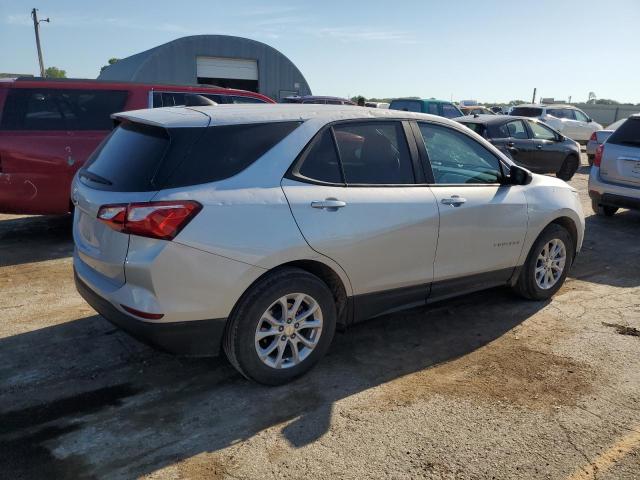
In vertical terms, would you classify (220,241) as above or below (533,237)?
above

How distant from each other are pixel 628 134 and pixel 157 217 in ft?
25.4

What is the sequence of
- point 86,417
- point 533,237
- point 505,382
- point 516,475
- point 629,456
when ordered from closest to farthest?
point 516,475 → point 629,456 → point 86,417 → point 505,382 → point 533,237

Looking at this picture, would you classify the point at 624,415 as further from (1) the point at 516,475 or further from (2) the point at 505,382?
(1) the point at 516,475

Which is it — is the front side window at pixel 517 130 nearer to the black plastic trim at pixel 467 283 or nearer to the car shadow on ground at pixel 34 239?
the black plastic trim at pixel 467 283

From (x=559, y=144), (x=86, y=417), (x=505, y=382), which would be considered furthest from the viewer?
(x=559, y=144)


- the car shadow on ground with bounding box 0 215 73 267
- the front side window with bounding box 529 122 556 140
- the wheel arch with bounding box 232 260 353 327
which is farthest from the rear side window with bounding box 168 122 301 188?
the front side window with bounding box 529 122 556 140

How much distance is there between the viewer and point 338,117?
3.71 metres

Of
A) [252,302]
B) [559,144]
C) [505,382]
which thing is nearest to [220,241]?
[252,302]

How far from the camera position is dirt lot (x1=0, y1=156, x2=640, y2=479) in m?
2.78

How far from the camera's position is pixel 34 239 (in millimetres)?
6965

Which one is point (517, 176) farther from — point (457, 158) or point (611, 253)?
point (611, 253)

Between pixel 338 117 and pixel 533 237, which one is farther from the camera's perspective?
pixel 533 237

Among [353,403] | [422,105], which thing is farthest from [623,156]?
[422,105]

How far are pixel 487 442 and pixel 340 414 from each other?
33.1 inches
